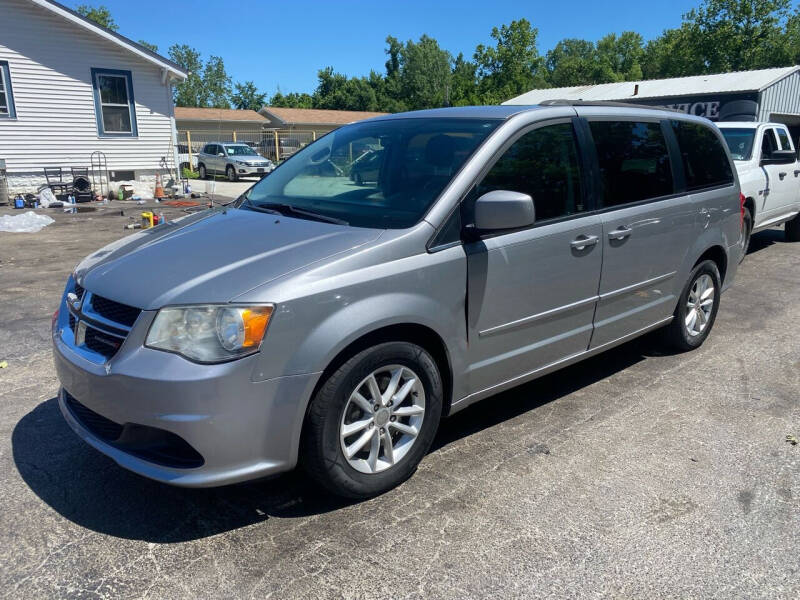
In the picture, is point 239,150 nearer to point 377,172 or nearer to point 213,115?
point 213,115

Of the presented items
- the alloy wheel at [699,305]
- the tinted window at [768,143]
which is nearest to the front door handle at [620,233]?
the alloy wheel at [699,305]

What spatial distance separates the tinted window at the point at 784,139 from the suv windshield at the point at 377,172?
800 centimetres

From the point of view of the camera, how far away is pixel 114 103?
17.9 metres

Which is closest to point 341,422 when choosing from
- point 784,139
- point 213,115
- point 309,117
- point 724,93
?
point 784,139

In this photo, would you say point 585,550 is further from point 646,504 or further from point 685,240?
point 685,240

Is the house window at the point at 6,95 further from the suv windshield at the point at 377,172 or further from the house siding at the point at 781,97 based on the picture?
the house siding at the point at 781,97

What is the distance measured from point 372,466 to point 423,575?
605 millimetres

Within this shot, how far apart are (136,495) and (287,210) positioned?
1.68 metres

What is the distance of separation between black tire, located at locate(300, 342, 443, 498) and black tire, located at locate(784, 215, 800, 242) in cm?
962

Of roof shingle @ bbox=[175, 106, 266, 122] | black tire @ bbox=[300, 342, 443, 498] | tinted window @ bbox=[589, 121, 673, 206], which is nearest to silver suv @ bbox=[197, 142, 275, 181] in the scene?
roof shingle @ bbox=[175, 106, 266, 122]

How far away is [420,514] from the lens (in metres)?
2.96

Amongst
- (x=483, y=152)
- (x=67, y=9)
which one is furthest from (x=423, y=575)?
(x=67, y=9)

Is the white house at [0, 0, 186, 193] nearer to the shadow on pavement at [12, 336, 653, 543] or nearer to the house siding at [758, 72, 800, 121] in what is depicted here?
the shadow on pavement at [12, 336, 653, 543]

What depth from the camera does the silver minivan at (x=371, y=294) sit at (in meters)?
2.59
